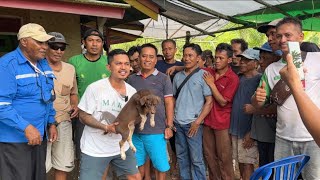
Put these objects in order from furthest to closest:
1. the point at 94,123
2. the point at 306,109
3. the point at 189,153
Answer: the point at 189,153, the point at 94,123, the point at 306,109

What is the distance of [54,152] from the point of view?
388 cm

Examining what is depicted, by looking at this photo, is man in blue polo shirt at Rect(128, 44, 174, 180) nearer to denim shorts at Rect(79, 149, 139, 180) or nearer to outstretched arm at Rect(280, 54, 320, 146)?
denim shorts at Rect(79, 149, 139, 180)

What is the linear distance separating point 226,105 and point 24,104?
8.36ft

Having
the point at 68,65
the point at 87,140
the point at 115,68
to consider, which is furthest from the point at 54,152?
the point at 115,68

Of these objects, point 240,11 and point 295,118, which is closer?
point 295,118

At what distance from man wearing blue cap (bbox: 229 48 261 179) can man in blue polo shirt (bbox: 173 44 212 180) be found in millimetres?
378

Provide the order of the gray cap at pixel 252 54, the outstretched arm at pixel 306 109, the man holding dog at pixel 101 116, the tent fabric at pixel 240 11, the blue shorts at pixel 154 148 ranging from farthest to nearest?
the tent fabric at pixel 240 11 < the gray cap at pixel 252 54 < the blue shorts at pixel 154 148 < the man holding dog at pixel 101 116 < the outstretched arm at pixel 306 109

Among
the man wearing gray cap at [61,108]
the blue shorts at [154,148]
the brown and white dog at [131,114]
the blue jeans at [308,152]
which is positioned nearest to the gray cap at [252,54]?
the blue jeans at [308,152]

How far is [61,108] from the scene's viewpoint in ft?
12.7

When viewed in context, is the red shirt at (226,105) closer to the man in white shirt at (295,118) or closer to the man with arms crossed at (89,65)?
the man in white shirt at (295,118)

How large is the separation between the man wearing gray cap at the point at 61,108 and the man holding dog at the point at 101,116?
23.9 inches

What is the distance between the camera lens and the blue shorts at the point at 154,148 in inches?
160

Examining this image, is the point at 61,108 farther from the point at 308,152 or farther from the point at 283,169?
the point at 308,152

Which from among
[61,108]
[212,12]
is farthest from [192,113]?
[212,12]
